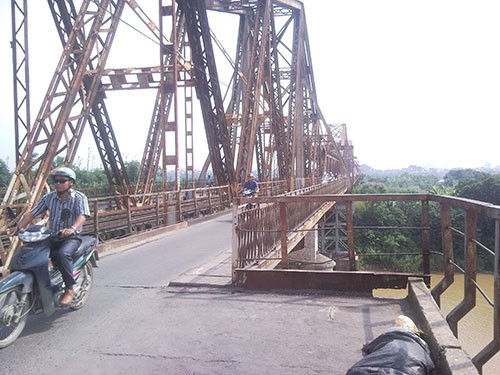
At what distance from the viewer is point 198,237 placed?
10273 millimetres

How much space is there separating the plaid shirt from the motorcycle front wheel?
0.83 meters

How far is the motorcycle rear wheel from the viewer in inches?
167

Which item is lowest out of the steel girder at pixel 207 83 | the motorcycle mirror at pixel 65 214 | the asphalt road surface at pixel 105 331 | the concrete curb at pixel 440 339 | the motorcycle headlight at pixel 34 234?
the asphalt road surface at pixel 105 331

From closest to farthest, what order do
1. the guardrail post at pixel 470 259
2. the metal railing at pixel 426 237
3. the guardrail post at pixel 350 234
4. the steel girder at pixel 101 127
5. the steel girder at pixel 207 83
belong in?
the metal railing at pixel 426 237, the guardrail post at pixel 470 259, the guardrail post at pixel 350 234, the steel girder at pixel 101 127, the steel girder at pixel 207 83

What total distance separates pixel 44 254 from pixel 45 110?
5652mm

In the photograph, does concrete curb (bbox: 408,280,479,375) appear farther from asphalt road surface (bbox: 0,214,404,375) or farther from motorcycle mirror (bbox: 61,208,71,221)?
motorcycle mirror (bbox: 61,208,71,221)

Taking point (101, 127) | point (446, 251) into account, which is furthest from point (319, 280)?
point (101, 127)

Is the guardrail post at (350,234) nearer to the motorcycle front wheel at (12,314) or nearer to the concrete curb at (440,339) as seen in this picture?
the concrete curb at (440,339)

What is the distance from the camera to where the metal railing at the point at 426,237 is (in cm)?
298

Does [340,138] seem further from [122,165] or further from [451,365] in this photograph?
[451,365]

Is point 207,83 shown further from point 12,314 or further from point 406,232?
point 406,232

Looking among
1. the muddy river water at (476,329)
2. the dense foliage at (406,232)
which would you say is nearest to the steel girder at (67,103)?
the muddy river water at (476,329)

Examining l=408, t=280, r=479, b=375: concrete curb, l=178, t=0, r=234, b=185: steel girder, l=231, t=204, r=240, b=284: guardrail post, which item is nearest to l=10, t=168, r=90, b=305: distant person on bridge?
l=231, t=204, r=240, b=284: guardrail post

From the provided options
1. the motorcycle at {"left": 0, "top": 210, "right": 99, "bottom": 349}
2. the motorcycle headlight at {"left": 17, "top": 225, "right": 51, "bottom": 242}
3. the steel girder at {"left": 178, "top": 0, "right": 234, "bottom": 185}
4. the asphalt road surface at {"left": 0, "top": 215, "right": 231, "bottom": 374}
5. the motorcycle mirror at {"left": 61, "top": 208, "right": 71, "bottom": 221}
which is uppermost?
the steel girder at {"left": 178, "top": 0, "right": 234, "bottom": 185}
